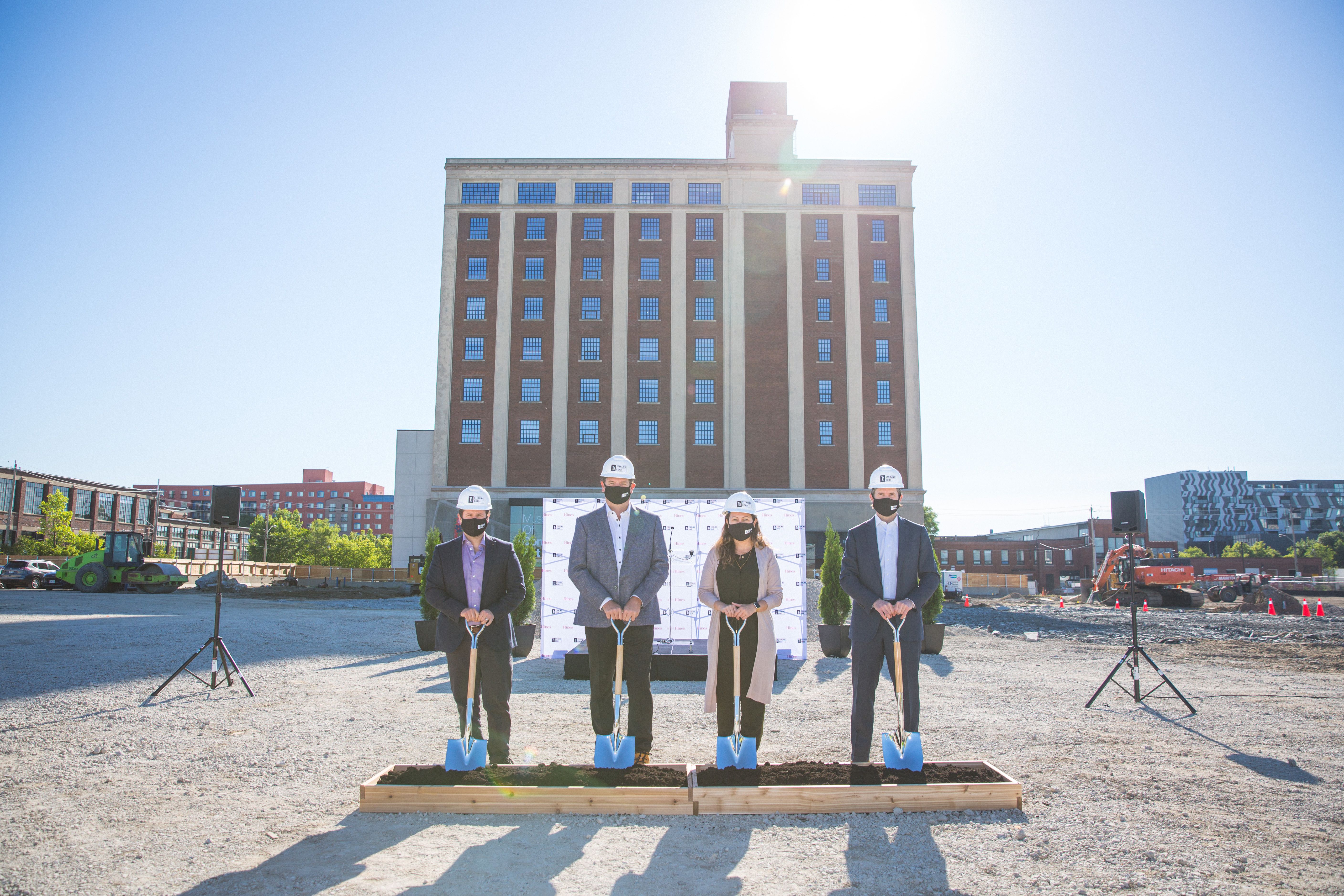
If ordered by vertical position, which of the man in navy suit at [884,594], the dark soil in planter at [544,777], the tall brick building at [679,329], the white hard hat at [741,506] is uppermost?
the tall brick building at [679,329]

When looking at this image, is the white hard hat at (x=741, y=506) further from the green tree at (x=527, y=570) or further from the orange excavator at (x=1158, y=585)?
the orange excavator at (x=1158, y=585)

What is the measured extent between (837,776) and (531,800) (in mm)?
2093

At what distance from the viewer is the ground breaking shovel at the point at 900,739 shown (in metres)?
5.49

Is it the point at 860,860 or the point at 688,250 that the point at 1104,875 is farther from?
the point at 688,250

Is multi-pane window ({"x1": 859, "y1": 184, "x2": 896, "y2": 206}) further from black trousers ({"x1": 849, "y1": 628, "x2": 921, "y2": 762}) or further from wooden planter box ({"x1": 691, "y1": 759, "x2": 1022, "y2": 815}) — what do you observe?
wooden planter box ({"x1": 691, "y1": 759, "x2": 1022, "y2": 815})

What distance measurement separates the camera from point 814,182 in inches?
1759

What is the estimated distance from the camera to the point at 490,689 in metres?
5.76

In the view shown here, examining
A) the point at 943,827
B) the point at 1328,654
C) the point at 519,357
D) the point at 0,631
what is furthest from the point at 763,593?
the point at 519,357

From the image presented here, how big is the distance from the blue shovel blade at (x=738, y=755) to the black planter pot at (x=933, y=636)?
410 inches

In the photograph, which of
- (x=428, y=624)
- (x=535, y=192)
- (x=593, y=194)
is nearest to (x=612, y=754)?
(x=428, y=624)

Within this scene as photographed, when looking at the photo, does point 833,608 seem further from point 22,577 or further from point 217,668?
point 22,577

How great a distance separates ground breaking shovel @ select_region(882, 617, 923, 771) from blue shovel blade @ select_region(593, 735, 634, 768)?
1.86 m

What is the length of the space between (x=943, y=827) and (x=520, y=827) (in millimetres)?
2657

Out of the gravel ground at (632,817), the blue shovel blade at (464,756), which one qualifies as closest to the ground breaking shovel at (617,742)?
the gravel ground at (632,817)
